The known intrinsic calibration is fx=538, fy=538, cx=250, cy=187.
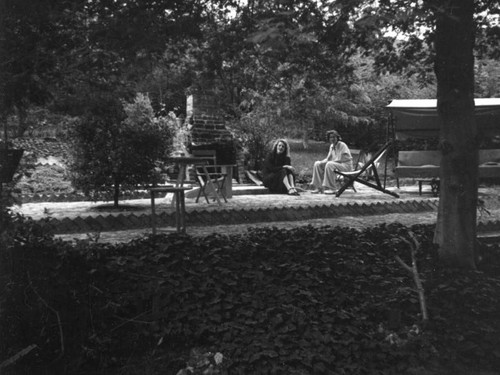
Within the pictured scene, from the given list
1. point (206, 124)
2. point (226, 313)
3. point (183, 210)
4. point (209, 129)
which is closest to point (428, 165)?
point (209, 129)

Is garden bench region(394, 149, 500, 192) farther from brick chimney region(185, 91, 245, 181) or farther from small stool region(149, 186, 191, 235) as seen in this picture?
small stool region(149, 186, 191, 235)

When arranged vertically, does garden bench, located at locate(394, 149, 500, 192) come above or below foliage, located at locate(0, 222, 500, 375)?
above

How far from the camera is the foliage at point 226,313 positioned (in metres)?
2.68

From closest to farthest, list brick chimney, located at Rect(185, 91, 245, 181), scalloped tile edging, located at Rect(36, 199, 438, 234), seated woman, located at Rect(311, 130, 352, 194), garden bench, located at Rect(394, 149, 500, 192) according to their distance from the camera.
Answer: scalloped tile edging, located at Rect(36, 199, 438, 234), garden bench, located at Rect(394, 149, 500, 192), seated woman, located at Rect(311, 130, 352, 194), brick chimney, located at Rect(185, 91, 245, 181)

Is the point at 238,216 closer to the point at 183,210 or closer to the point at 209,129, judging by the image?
the point at 183,210

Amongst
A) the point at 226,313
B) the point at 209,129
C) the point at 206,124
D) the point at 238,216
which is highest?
the point at 206,124

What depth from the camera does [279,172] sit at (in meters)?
12.8

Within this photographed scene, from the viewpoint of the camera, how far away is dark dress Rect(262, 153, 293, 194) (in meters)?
12.8

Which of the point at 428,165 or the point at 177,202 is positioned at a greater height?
the point at 428,165

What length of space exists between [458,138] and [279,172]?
352 inches

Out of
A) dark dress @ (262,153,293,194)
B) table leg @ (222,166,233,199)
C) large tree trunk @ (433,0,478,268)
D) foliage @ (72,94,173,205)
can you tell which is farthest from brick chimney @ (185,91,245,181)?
large tree trunk @ (433,0,478,268)

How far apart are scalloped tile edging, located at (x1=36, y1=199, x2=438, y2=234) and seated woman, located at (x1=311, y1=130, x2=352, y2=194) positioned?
3.38 meters

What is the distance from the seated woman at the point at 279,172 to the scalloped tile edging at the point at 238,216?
3821mm

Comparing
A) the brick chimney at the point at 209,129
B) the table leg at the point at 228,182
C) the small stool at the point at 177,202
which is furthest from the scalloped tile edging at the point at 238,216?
the brick chimney at the point at 209,129
